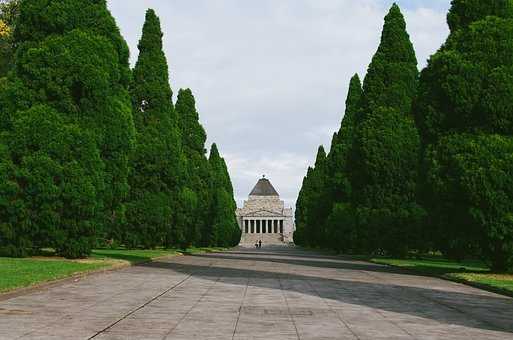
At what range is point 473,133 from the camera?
986 inches

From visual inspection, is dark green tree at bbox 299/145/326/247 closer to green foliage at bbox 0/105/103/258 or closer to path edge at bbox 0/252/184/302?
green foliage at bbox 0/105/103/258

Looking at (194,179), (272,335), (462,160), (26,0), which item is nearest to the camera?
(272,335)

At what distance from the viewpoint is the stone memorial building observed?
15888cm

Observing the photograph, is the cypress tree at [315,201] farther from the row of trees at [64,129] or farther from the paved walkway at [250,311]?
the paved walkway at [250,311]

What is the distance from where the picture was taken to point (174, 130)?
45406 millimetres

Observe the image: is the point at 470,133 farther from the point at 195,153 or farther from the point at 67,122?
the point at 195,153

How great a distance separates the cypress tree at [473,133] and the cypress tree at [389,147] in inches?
528

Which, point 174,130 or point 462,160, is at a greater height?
point 174,130

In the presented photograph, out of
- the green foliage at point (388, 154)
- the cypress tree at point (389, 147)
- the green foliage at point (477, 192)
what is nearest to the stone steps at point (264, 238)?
the green foliage at point (388, 154)

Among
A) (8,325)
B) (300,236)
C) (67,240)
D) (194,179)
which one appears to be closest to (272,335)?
(8,325)

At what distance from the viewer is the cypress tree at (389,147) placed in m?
39.9

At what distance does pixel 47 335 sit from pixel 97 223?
1847 cm

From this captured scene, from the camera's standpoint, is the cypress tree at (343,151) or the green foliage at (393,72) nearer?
the green foliage at (393,72)

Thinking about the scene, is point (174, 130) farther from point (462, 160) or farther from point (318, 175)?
point (318, 175)
